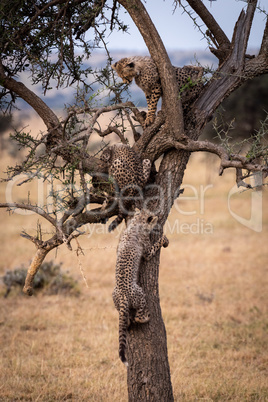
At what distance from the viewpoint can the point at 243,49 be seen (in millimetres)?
5090

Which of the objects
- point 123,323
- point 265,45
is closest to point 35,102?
point 123,323

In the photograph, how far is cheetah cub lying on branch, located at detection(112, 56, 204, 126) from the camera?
4.98 metres

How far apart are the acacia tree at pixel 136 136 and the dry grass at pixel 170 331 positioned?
0.60 meters

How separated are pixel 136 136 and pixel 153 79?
67 centimetres

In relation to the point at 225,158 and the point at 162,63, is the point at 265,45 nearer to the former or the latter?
the point at 162,63

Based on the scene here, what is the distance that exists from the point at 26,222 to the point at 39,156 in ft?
48.9

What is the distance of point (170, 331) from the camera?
800 centimetres

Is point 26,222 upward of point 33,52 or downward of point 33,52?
downward

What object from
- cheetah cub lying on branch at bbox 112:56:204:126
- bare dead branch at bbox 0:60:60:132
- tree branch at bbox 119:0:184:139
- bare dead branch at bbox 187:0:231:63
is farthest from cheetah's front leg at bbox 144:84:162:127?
bare dead branch at bbox 0:60:60:132

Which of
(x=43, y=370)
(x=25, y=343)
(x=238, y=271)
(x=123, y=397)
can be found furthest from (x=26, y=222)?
(x=123, y=397)

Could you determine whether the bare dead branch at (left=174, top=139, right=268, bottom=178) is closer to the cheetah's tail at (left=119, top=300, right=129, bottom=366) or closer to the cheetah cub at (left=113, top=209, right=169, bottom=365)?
the cheetah cub at (left=113, top=209, right=169, bottom=365)

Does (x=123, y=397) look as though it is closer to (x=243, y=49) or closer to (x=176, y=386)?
(x=176, y=386)

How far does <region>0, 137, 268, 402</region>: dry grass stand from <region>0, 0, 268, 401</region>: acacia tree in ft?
1.98

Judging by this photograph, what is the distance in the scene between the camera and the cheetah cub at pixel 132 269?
4262mm
